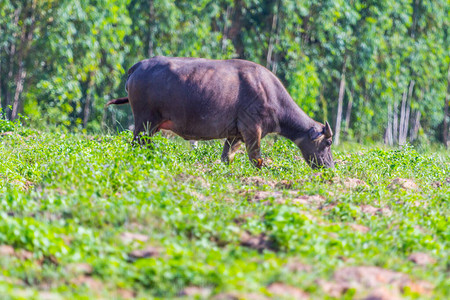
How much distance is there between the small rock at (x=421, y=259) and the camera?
17.0ft

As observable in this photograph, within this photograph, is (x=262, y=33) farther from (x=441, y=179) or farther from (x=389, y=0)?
(x=441, y=179)

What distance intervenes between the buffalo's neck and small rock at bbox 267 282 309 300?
5.85 m

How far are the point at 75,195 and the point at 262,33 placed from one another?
639 inches

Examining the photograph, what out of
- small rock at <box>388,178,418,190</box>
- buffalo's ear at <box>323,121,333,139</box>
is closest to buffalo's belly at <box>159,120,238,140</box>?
buffalo's ear at <box>323,121,333,139</box>

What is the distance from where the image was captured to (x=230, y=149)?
9969mm

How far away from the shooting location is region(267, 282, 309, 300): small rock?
4168mm

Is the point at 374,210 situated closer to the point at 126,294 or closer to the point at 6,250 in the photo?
the point at 126,294

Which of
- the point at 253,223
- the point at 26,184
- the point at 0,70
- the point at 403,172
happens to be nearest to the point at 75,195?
the point at 253,223

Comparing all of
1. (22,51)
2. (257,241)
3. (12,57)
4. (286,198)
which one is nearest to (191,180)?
(286,198)

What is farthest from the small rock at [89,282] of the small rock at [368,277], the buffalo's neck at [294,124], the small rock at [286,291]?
the buffalo's neck at [294,124]

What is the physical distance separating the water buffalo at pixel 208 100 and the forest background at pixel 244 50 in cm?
214

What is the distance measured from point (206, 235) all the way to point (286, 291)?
112cm

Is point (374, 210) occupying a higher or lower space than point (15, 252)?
lower

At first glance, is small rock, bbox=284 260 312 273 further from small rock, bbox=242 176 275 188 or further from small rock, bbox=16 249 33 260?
small rock, bbox=242 176 275 188
